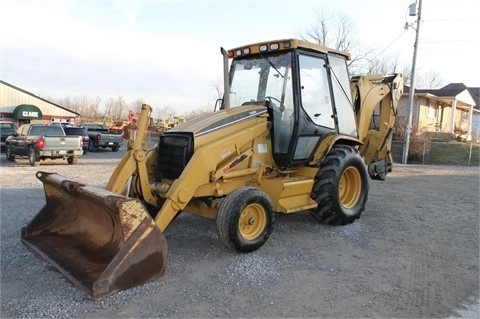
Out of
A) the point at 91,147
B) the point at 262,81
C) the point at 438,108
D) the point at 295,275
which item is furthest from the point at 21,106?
the point at 295,275

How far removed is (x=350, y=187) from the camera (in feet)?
24.0

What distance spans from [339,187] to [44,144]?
13.0 m

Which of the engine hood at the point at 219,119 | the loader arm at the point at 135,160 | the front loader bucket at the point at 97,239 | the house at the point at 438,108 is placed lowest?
the front loader bucket at the point at 97,239

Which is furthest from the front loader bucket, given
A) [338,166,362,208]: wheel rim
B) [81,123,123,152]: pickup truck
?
[81,123,123,152]: pickup truck

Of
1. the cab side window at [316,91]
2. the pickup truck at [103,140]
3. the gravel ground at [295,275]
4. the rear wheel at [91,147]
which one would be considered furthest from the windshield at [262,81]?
the rear wheel at [91,147]

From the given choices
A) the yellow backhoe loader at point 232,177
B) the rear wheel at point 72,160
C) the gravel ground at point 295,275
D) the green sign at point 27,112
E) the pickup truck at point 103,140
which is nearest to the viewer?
the gravel ground at point 295,275

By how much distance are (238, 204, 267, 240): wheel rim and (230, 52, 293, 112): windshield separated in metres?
1.72

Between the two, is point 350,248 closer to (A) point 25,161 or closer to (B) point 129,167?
(B) point 129,167

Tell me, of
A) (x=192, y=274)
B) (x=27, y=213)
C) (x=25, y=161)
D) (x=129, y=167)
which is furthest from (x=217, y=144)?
(x=25, y=161)

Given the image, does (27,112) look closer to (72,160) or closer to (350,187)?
(72,160)

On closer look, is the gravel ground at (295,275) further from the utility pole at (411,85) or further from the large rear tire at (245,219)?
the utility pole at (411,85)

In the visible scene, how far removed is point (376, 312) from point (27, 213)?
243 inches

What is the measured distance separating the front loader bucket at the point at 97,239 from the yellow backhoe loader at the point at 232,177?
12 millimetres

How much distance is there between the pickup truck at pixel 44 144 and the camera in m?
16.1
